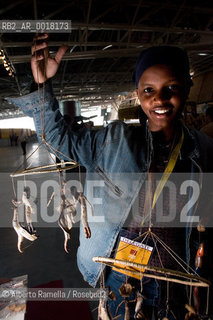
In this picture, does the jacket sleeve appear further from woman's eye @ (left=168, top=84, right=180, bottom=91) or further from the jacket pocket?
woman's eye @ (left=168, top=84, right=180, bottom=91)

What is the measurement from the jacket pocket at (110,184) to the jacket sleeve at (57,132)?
72 millimetres

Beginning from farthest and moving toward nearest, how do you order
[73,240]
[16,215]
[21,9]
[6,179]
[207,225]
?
[6,179]
[21,9]
[73,240]
[207,225]
[16,215]

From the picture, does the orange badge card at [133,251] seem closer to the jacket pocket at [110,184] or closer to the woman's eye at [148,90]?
the jacket pocket at [110,184]

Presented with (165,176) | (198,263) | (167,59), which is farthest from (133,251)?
(167,59)

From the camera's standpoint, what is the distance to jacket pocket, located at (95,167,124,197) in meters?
1.26

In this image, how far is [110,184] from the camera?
1.29m

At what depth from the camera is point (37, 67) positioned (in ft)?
3.56

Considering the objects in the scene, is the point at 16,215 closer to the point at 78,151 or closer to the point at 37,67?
the point at 78,151

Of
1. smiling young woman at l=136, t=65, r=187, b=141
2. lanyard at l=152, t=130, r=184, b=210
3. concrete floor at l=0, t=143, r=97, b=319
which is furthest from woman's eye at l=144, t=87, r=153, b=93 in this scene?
concrete floor at l=0, t=143, r=97, b=319

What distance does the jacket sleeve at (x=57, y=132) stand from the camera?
Result: 3.86 ft

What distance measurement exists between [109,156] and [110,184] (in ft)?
0.57

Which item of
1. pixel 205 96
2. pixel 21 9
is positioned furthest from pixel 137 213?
pixel 205 96

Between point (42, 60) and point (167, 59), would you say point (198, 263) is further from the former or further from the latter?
point (42, 60)

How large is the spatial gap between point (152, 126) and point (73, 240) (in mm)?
3018
